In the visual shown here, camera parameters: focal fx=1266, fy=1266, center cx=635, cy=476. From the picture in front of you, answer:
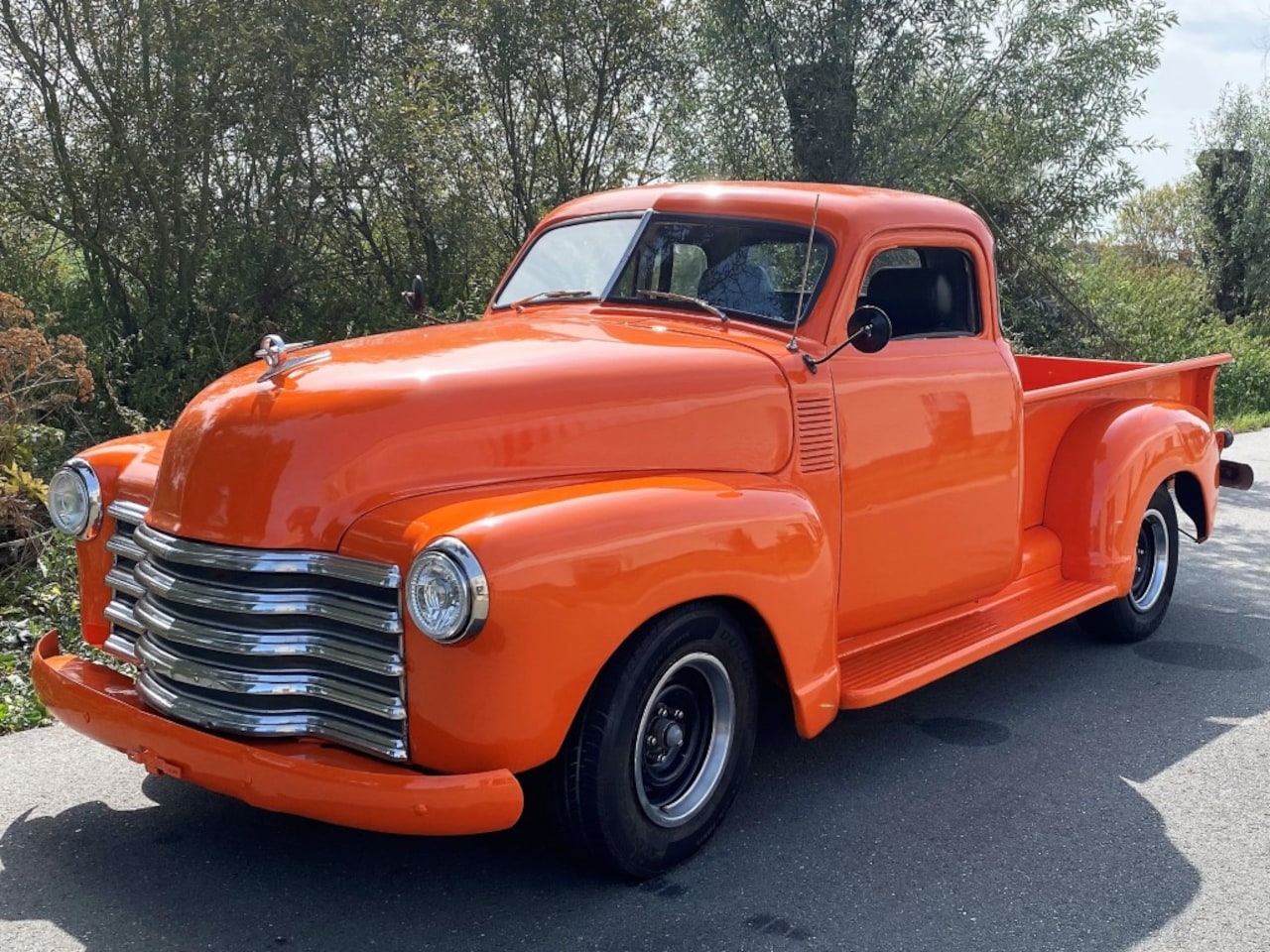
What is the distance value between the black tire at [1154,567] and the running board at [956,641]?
62 centimetres

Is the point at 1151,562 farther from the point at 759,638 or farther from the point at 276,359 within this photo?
the point at 276,359

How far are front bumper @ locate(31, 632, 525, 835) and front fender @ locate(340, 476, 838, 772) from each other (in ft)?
0.38

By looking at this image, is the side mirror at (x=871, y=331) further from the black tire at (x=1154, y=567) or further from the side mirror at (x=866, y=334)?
the black tire at (x=1154, y=567)

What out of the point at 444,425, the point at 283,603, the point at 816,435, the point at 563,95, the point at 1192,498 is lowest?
the point at 1192,498

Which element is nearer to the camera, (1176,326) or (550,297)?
(550,297)

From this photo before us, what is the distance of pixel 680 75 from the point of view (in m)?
10.1

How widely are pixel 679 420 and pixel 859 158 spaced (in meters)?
6.57

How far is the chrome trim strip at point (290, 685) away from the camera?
3.13 metres

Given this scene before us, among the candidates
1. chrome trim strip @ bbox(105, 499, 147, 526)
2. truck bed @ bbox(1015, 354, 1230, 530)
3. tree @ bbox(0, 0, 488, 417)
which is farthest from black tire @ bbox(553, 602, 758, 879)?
tree @ bbox(0, 0, 488, 417)

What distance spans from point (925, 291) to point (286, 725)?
9.80ft

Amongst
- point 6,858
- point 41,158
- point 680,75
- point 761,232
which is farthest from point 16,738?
point 680,75

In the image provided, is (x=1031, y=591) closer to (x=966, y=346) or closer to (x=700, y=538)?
(x=966, y=346)

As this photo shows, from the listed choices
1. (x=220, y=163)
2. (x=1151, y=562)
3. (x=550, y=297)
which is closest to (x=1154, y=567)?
(x=1151, y=562)

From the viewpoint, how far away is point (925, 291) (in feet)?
16.2
